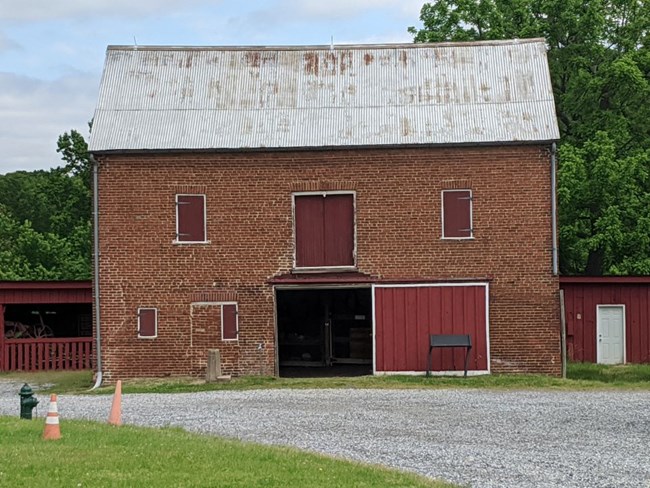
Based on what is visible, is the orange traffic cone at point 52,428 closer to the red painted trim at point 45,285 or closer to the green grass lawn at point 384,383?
the green grass lawn at point 384,383

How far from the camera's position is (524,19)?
42375 millimetres

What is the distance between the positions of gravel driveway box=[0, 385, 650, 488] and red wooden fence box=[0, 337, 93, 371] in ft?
22.1

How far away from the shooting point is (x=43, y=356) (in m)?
31.3

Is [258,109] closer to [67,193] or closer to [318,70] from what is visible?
[318,70]

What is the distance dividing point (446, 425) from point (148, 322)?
11.4m

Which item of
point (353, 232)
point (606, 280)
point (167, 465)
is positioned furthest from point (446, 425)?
point (606, 280)

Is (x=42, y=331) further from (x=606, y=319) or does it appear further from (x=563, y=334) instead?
(x=606, y=319)

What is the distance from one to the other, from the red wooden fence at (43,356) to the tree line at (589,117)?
16.3m

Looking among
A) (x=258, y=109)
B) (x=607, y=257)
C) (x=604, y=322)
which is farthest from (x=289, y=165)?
(x=607, y=257)

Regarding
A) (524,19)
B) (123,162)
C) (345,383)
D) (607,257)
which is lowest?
(345,383)

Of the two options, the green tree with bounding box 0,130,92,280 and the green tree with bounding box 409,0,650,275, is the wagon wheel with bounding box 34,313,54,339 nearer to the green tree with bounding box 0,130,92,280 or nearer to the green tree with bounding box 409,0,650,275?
the green tree with bounding box 0,130,92,280

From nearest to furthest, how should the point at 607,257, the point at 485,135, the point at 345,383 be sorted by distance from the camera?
the point at 345,383 → the point at 485,135 → the point at 607,257

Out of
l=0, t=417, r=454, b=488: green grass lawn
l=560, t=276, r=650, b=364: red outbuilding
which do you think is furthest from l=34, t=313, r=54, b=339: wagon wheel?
l=0, t=417, r=454, b=488: green grass lawn

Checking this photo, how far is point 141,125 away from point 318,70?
4.87m
